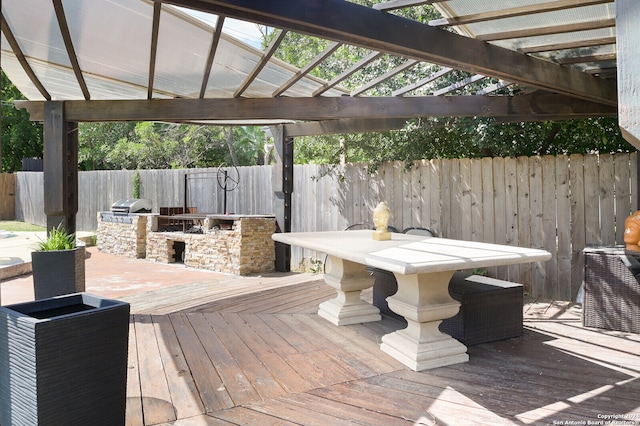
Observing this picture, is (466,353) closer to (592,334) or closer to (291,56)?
(592,334)

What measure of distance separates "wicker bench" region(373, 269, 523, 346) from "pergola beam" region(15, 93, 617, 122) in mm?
2020

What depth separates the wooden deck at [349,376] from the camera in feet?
7.72

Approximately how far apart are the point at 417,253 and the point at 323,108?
99.2 inches

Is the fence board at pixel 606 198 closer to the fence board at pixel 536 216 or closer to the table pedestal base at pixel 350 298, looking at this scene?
the fence board at pixel 536 216

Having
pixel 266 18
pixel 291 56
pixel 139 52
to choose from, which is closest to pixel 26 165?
pixel 291 56

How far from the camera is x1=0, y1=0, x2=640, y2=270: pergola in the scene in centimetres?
265

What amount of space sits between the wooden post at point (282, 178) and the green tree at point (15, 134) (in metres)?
15.5

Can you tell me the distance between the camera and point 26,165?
1648cm

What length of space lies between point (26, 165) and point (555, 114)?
17516 millimetres

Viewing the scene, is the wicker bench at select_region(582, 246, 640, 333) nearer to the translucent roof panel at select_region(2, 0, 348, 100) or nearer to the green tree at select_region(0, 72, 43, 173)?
the translucent roof panel at select_region(2, 0, 348, 100)

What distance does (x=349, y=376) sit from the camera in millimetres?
2861

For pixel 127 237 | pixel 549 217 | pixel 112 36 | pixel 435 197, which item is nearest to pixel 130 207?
pixel 127 237

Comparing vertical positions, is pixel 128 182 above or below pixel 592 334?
above

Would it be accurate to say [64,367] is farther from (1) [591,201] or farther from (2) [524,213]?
(1) [591,201]
